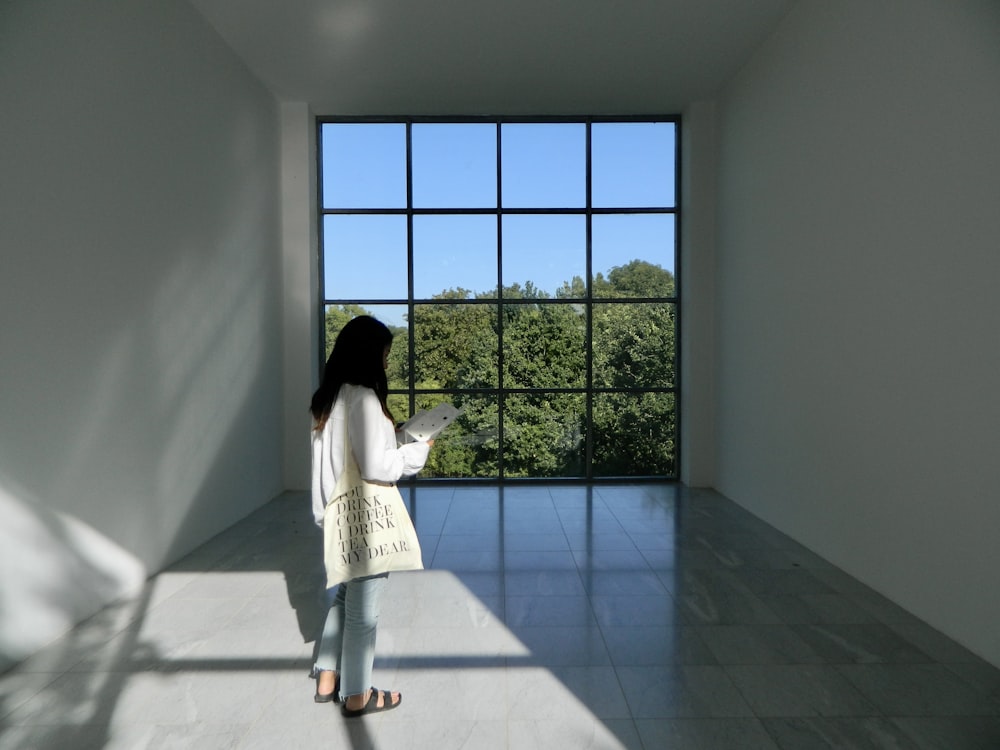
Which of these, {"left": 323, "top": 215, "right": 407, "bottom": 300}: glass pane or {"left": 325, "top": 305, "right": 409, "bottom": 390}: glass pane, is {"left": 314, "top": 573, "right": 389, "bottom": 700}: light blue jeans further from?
{"left": 323, "top": 215, "right": 407, "bottom": 300}: glass pane

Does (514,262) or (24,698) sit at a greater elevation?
Answer: (514,262)

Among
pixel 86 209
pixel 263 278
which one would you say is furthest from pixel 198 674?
pixel 263 278

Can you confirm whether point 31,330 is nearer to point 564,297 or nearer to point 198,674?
point 198,674

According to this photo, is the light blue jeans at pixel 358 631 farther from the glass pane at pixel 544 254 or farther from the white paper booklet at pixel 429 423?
the glass pane at pixel 544 254

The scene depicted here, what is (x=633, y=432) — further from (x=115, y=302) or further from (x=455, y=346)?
(x=115, y=302)

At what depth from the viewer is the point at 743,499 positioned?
6309mm

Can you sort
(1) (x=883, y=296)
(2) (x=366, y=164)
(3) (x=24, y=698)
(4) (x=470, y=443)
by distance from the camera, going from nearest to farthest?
1. (3) (x=24, y=698)
2. (1) (x=883, y=296)
3. (2) (x=366, y=164)
4. (4) (x=470, y=443)

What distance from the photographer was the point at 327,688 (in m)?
2.67

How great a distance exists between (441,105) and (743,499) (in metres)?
4.95

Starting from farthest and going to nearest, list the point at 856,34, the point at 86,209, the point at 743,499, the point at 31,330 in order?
the point at 743,499 < the point at 856,34 < the point at 86,209 < the point at 31,330

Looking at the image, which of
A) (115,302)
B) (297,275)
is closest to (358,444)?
(115,302)

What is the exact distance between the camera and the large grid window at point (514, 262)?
7527 mm

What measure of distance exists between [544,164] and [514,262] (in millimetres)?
1126

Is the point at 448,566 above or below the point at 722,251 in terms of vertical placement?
below
